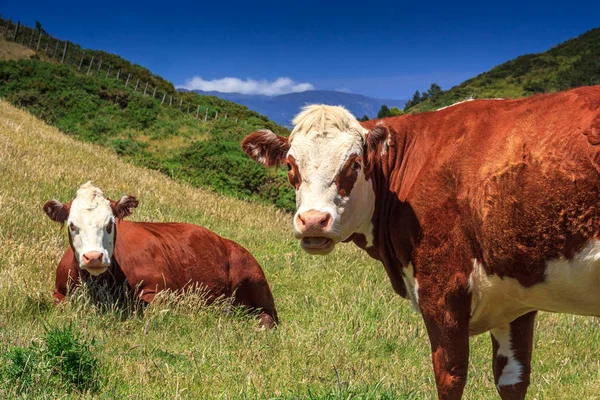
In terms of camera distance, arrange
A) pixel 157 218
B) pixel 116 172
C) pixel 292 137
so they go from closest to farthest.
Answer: pixel 292 137 < pixel 157 218 < pixel 116 172

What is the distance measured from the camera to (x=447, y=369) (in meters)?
3.95

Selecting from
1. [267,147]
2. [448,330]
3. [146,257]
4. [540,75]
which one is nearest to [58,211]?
[146,257]

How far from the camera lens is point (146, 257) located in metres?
7.66

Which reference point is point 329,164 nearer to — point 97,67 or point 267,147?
point 267,147

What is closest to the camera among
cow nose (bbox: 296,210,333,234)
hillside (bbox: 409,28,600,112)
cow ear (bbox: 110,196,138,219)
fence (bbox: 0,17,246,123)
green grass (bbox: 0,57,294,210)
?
cow nose (bbox: 296,210,333,234)

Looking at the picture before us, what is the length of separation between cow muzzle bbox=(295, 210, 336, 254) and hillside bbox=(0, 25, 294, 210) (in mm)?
17385

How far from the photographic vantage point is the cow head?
673 centimetres

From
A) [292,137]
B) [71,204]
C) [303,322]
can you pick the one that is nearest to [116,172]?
[71,204]

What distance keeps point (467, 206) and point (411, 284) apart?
2.47ft

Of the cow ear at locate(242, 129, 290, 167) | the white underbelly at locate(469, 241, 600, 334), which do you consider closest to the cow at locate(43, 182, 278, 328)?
the cow ear at locate(242, 129, 290, 167)

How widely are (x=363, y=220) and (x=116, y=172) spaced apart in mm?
13372

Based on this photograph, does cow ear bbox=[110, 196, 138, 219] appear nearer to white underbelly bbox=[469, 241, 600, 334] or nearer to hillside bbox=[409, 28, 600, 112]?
white underbelly bbox=[469, 241, 600, 334]

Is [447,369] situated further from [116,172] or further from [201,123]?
[201,123]

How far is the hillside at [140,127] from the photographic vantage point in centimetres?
2319
